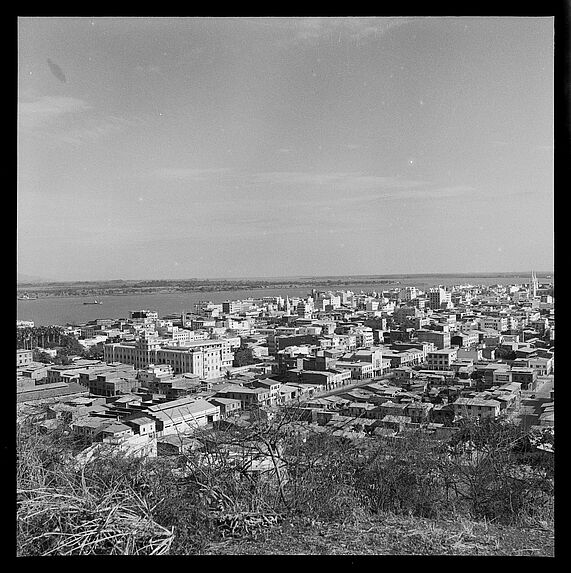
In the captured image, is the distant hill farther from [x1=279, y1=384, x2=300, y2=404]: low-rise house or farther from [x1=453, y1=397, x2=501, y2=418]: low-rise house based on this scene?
[x1=453, y1=397, x2=501, y2=418]: low-rise house

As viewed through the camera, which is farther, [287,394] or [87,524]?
[287,394]

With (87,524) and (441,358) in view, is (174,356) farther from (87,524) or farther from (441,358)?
(441,358)

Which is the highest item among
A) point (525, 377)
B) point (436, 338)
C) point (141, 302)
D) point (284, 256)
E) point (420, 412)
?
point (284, 256)

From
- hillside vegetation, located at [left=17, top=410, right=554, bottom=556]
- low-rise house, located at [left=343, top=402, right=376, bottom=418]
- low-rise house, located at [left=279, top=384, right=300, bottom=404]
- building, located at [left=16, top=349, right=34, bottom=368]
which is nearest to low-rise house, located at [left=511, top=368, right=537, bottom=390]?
A: hillside vegetation, located at [left=17, top=410, right=554, bottom=556]

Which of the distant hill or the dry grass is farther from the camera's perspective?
the distant hill

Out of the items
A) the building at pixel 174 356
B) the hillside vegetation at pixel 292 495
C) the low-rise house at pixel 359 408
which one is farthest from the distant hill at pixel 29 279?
the low-rise house at pixel 359 408

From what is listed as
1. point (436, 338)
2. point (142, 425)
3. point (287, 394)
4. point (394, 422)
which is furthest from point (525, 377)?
point (142, 425)

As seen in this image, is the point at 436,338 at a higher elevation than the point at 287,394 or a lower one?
higher
